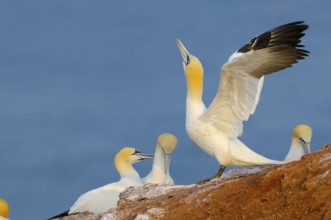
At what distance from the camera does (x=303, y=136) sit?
1503cm

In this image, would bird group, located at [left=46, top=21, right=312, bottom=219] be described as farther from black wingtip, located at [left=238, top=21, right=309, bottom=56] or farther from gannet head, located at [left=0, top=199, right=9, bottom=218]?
gannet head, located at [left=0, top=199, right=9, bottom=218]

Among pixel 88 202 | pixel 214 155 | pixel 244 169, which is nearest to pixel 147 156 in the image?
pixel 88 202

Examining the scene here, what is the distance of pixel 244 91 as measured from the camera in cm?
1075

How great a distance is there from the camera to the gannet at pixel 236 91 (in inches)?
414

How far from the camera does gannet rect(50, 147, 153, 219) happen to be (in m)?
12.3

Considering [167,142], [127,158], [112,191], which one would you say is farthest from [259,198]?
[127,158]

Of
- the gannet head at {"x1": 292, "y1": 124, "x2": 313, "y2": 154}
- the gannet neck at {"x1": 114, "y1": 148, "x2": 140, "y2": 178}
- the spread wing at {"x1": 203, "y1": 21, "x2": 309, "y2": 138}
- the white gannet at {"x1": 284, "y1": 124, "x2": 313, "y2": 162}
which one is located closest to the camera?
the spread wing at {"x1": 203, "y1": 21, "x2": 309, "y2": 138}

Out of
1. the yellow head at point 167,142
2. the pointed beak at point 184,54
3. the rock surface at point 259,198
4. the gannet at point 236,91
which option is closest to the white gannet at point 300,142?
the yellow head at point 167,142

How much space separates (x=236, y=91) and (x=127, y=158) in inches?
208

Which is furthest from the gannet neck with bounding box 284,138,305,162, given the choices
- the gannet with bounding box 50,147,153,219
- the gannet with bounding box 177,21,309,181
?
the gannet with bounding box 177,21,309,181

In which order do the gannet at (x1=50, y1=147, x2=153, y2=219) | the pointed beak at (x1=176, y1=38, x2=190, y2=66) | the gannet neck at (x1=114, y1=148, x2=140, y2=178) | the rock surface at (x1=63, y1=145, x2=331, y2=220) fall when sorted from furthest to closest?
the gannet neck at (x1=114, y1=148, x2=140, y2=178) < the gannet at (x1=50, y1=147, x2=153, y2=219) < the pointed beak at (x1=176, y1=38, x2=190, y2=66) < the rock surface at (x1=63, y1=145, x2=331, y2=220)

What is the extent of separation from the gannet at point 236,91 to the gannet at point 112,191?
1.72m

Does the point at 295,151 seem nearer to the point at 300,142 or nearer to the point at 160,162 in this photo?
the point at 300,142

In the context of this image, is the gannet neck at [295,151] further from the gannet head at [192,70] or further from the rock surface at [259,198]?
the rock surface at [259,198]
